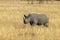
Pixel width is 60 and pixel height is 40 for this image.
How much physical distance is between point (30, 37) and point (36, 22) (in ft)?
12.1

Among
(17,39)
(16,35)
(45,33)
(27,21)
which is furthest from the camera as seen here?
(27,21)

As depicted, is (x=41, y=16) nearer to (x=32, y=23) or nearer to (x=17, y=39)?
(x=32, y=23)

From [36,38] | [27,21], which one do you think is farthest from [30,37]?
[27,21]

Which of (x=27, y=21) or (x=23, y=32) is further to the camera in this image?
(x=27, y=21)

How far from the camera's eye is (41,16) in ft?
45.9

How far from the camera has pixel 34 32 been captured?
11.3m

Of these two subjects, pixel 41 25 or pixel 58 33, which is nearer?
pixel 58 33

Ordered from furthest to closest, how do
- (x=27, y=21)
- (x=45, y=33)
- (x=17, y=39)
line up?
1. (x=27, y=21)
2. (x=45, y=33)
3. (x=17, y=39)

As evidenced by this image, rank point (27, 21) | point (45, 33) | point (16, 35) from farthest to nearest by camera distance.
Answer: point (27, 21)
point (45, 33)
point (16, 35)

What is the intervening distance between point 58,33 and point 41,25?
108 inches

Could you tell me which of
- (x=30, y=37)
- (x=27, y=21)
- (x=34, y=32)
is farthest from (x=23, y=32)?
(x=27, y=21)

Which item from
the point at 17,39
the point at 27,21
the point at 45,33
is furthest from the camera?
the point at 27,21

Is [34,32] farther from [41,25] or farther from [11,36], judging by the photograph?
[41,25]

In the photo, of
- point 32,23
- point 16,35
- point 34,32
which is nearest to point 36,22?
point 32,23
